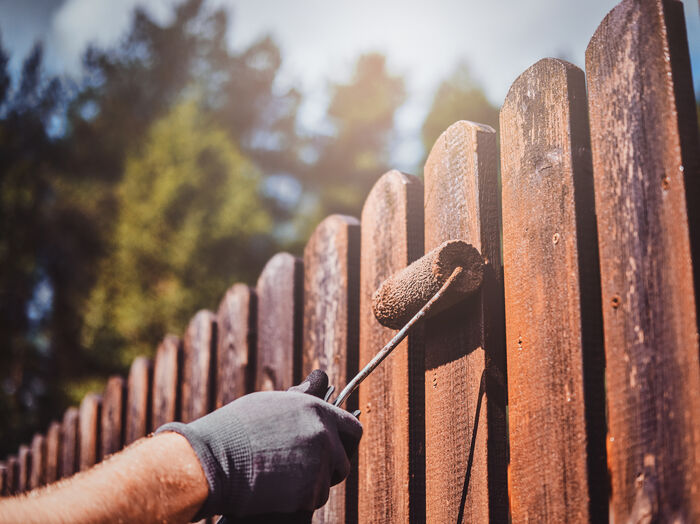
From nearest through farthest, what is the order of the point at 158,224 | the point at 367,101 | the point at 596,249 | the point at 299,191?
the point at 596,249
the point at 158,224
the point at 299,191
the point at 367,101

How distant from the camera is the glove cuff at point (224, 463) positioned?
1081mm

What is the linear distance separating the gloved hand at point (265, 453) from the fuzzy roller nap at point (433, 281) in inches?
12.7

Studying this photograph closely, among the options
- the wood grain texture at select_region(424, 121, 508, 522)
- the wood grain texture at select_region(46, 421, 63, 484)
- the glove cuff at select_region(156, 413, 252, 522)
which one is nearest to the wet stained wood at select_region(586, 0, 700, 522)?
the wood grain texture at select_region(424, 121, 508, 522)

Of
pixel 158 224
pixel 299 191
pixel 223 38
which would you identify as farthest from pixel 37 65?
pixel 158 224

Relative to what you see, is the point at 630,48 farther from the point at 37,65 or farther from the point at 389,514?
the point at 37,65

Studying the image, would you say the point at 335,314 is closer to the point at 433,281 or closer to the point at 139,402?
the point at 433,281

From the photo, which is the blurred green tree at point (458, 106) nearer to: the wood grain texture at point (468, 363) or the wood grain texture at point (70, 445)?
the wood grain texture at point (70, 445)

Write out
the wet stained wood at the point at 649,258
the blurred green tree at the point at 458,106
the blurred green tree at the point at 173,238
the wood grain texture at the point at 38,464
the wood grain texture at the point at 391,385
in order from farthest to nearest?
the blurred green tree at the point at 458,106 → the blurred green tree at the point at 173,238 → the wood grain texture at the point at 38,464 → the wood grain texture at the point at 391,385 → the wet stained wood at the point at 649,258

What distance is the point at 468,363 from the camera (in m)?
1.33

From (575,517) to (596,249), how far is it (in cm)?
46

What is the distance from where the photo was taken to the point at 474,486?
4.16 ft

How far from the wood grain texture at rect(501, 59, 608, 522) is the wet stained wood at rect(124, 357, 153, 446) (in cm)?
253

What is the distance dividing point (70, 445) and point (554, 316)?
13.1 ft

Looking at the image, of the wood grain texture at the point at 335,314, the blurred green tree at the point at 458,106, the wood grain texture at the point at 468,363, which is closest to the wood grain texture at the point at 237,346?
the wood grain texture at the point at 335,314
